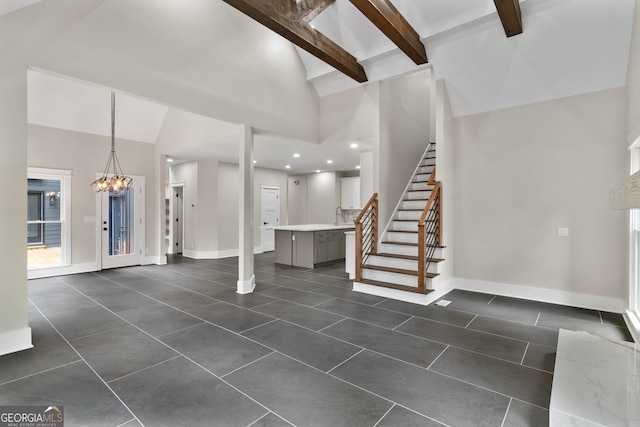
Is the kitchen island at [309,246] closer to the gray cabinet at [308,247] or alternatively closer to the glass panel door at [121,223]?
the gray cabinet at [308,247]

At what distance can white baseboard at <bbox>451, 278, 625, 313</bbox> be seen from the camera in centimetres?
→ 410

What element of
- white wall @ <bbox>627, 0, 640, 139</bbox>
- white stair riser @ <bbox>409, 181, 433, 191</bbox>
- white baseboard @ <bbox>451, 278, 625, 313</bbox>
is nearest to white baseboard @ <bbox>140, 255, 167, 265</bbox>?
white stair riser @ <bbox>409, 181, 433, 191</bbox>

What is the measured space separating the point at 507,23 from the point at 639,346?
3.56m

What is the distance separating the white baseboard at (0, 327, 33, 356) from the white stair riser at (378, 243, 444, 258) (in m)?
4.66

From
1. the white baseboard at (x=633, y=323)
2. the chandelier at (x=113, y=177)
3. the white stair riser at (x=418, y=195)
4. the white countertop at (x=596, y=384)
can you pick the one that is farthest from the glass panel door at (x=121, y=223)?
the white baseboard at (x=633, y=323)

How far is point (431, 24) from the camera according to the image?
14.1 ft

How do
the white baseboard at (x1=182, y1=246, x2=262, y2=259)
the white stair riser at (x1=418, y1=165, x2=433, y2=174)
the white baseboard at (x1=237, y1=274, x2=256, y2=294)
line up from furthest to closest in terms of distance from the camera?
the white baseboard at (x1=182, y1=246, x2=262, y2=259) → the white stair riser at (x1=418, y1=165, x2=433, y2=174) → the white baseboard at (x1=237, y1=274, x2=256, y2=294)

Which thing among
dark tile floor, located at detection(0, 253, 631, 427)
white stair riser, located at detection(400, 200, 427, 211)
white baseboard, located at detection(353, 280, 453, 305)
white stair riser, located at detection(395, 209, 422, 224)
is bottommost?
dark tile floor, located at detection(0, 253, 631, 427)

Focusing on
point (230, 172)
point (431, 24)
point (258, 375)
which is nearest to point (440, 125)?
point (431, 24)

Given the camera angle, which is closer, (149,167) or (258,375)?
(258,375)

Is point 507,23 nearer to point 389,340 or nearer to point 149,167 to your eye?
point 389,340

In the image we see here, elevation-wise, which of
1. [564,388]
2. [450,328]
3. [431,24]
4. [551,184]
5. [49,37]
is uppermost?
[431,24]

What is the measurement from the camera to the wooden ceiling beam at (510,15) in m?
3.40

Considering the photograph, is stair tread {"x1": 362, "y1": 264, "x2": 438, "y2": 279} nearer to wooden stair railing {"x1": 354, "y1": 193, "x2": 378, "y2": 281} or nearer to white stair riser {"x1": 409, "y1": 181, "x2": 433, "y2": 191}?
wooden stair railing {"x1": 354, "y1": 193, "x2": 378, "y2": 281}
